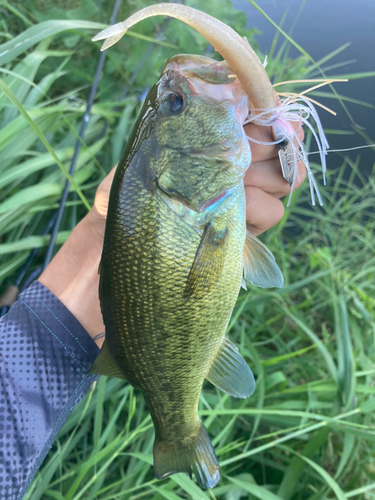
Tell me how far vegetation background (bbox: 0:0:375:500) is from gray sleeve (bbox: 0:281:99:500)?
192 mm

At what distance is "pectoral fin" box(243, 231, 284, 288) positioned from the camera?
1018mm

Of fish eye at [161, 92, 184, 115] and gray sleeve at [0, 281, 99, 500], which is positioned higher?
fish eye at [161, 92, 184, 115]

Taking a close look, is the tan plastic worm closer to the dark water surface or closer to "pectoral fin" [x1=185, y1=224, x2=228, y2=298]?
"pectoral fin" [x1=185, y1=224, x2=228, y2=298]

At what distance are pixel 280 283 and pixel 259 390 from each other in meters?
0.78

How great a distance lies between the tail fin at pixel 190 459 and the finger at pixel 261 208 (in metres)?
0.80

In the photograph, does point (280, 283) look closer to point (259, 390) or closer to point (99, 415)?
point (259, 390)

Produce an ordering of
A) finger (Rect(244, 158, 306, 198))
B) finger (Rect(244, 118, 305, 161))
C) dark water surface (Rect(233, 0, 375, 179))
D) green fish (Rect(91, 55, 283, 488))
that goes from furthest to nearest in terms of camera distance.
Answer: dark water surface (Rect(233, 0, 375, 179)) < finger (Rect(244, 158, 306, 198)) < finger (Rect(244, 118, 305, 161)) < green fish (Rect(91, 55, 283, 488))

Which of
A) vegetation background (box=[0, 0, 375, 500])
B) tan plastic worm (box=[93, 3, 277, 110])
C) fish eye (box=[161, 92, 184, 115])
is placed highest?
tan plastic worm (box=[93, 3, 277, 110])

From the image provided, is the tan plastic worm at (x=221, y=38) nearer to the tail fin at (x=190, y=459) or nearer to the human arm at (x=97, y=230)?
the human arm at (x=97, y=230)

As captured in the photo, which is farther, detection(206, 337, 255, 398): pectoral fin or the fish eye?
detection(206, 337, 255, 398): pectoral fin

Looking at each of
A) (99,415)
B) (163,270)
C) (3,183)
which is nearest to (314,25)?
(3,183)

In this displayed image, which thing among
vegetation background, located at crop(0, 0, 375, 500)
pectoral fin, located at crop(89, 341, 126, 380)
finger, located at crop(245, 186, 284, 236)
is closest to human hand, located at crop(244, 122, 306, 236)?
finger, located at crop(245, 186, 284, 236)

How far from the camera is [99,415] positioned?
1.29 meters

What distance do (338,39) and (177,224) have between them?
13.2 feet
